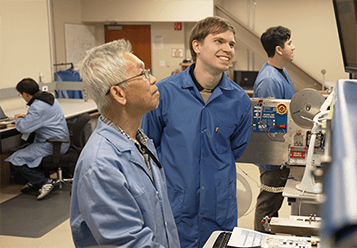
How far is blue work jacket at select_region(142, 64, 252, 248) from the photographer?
1786mm

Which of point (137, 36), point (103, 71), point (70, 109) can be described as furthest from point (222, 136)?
point (137, 36)

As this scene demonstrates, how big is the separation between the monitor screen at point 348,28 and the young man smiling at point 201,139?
0.81 m

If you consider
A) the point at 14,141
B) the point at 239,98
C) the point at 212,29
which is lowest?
the point at 14,141

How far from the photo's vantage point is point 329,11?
7.64 m

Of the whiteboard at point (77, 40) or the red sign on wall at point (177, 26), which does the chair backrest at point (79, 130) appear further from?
the red sign on wall at point (177, 26)

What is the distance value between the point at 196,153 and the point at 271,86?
1201 millimetres

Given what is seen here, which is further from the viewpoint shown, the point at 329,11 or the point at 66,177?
the point at 329,11

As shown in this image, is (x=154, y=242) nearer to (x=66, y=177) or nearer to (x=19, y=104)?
(x=66, y=177)

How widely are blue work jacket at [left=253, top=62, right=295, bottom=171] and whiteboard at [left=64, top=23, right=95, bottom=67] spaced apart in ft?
18.4

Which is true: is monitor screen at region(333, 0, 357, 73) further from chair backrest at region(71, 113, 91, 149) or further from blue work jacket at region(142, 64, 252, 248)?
Answer: chair backrest at region(71, 113, 91, 149)

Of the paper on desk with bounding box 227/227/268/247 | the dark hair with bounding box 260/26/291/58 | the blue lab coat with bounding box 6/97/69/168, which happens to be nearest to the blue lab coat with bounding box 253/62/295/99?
the dark hair with bounding box 260/26/291/58

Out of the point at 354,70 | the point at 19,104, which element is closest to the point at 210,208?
the point at 354,70

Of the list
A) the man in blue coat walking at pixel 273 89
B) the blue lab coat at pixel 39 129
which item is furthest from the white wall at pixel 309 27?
the blue lab coat at pixel 39 129

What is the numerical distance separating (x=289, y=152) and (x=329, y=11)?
632 cm
